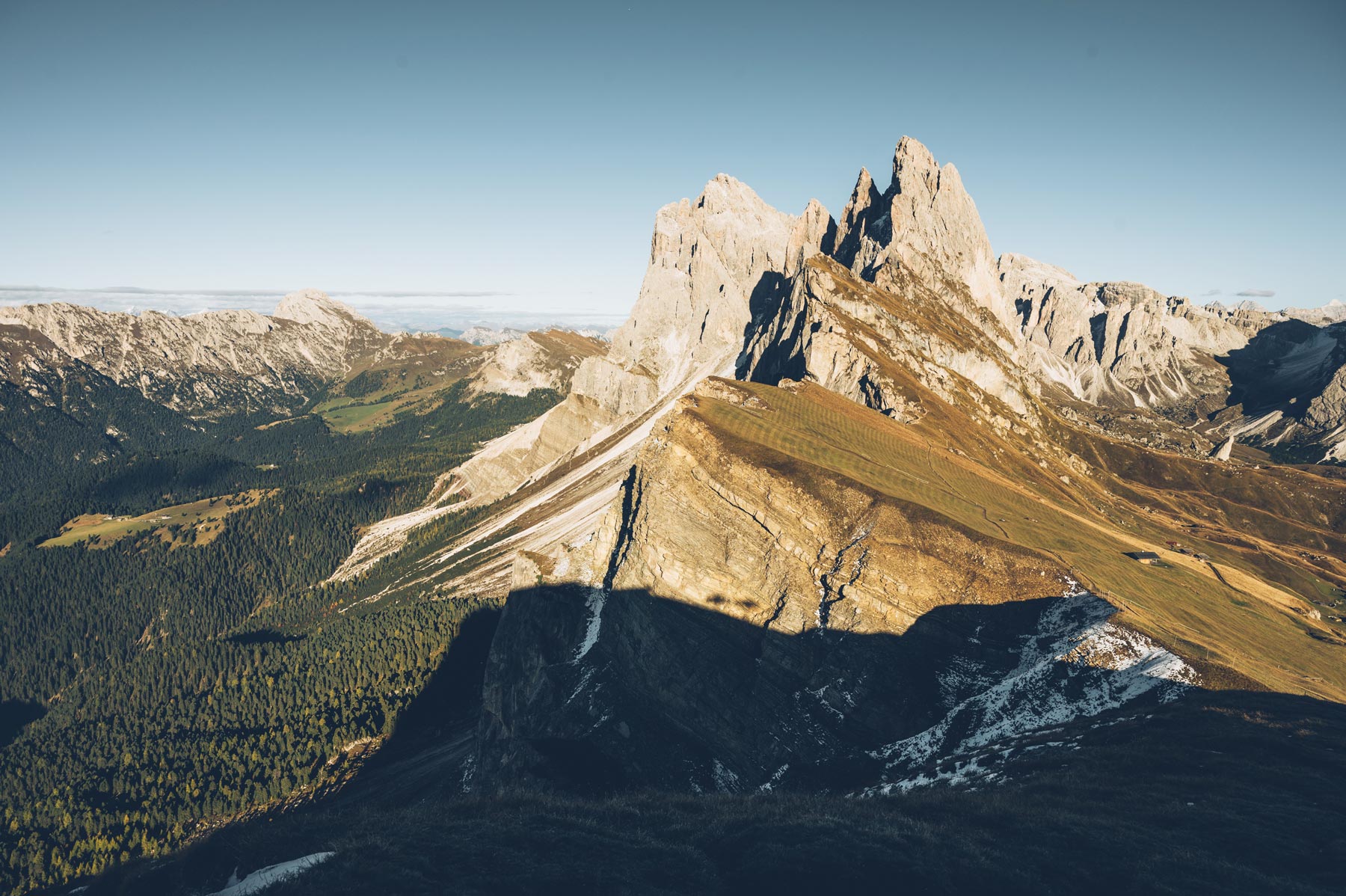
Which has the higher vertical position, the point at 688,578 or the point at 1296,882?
the point at 1296,882

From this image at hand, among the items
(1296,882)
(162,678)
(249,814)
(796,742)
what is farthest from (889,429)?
(162,678)

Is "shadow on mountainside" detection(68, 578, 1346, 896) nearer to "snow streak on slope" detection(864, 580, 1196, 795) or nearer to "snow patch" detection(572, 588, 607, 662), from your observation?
"snow streak on slope" detection(864, 580, 1196, 795)

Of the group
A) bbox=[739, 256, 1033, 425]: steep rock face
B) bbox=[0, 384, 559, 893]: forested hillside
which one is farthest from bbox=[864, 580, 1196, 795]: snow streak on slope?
bbox=[0, 384, 559, 893]: forested hillside

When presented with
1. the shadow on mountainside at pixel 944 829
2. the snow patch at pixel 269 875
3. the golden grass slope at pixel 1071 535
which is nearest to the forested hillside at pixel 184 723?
the shadow on mountainside at pixel 944 829

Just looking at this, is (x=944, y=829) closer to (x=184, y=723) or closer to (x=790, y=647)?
(x=790, y=647)

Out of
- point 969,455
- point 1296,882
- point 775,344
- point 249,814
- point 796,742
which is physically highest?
point 775,344

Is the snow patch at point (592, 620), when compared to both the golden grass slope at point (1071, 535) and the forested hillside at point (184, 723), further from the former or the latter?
the forested hillside at point (184, 723)

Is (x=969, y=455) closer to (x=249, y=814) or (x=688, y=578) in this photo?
(x=688, y=578)

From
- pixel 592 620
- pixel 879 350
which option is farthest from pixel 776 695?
pixel 879 350
